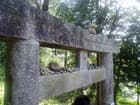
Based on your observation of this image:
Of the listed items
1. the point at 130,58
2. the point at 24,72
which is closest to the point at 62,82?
the point at 24,72

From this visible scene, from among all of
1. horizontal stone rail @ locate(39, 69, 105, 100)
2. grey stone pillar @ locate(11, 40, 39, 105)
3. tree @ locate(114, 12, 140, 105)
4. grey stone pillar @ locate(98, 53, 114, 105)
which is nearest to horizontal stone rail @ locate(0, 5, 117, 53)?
grey stone pillar @ locate(11, 40, 39, 105)

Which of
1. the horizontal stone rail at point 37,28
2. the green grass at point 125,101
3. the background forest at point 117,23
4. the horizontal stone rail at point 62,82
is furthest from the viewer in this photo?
the green grass at point 125,101

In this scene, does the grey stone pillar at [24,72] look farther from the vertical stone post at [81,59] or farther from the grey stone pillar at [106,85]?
the grey stone pillar at [106,85]

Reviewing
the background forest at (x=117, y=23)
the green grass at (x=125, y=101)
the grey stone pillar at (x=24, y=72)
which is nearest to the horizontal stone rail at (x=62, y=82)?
the grey stone pillar at (x=24, y=72)

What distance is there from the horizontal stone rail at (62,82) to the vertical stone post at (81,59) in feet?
0.28

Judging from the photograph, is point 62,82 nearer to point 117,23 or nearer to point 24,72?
point 24,72

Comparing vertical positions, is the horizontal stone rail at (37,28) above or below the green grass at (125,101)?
above

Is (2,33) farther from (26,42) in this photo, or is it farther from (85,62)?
(85,62)

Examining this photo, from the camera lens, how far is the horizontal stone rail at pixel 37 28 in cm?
178

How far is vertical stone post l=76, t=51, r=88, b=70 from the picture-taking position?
3.52m

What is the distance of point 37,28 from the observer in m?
2.16

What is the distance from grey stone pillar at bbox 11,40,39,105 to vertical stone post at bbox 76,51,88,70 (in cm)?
140

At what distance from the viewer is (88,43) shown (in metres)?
3.58

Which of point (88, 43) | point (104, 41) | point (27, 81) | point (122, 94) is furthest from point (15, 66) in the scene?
point (122, 94)
